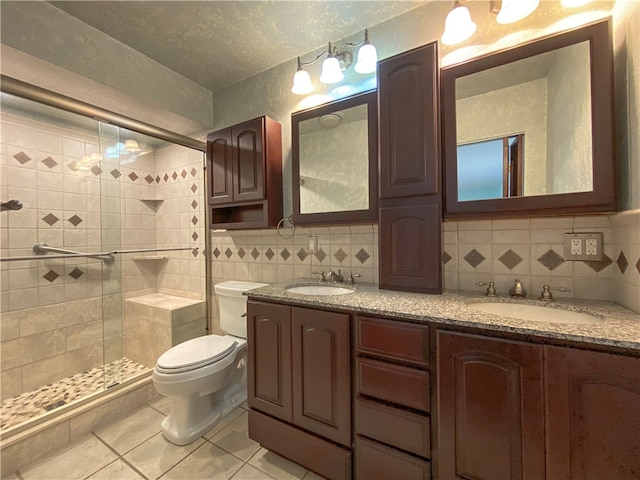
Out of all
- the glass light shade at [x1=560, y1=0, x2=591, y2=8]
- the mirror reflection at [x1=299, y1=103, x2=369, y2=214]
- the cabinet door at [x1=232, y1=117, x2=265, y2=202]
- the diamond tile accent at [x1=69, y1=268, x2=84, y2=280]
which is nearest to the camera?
the glass light shade at [x1=560, y1=0, x2=591, y2=8]

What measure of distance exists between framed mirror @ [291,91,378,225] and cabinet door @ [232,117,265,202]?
0.26 metres

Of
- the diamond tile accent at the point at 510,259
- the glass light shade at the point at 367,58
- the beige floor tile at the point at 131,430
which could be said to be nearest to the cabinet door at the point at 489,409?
the diamond tile accent at the point at 510,259

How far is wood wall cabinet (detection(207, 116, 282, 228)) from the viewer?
1.78m

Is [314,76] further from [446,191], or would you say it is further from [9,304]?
[9,304]

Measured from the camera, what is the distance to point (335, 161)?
164 centimetres

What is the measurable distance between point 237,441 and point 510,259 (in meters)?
1.82

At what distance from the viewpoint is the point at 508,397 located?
32.8 inches

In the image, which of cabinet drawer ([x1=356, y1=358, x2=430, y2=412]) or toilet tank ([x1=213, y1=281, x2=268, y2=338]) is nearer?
cabinet drawer ([x1=356, y1=358, x2=430, y2=412])

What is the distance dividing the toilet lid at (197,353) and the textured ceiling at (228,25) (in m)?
2.03

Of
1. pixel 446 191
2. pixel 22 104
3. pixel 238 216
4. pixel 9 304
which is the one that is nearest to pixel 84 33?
pixel 22 104

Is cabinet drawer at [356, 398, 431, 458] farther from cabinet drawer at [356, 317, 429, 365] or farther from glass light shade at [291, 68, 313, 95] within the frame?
glass light shade at [291, 68, 313, 95]

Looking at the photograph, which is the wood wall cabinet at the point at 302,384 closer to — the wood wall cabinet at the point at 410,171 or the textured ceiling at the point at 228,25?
the wood wall cabinet at the point at 410,171

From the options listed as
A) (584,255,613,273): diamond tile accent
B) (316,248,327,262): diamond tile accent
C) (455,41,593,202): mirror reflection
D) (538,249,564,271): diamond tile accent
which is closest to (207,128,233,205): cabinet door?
(316,248,327,262): diamond tile accent

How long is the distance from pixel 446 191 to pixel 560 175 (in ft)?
1.43
